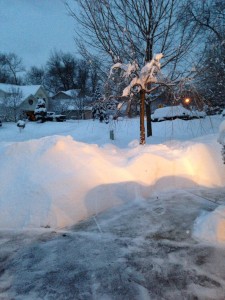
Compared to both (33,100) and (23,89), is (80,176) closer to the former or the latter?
(33,100)

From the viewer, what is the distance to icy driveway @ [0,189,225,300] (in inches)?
93.9

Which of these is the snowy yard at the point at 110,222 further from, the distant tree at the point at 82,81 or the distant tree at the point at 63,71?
the distant tree at the point at 63,71

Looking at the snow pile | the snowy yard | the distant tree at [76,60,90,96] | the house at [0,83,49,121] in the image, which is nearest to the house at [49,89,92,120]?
the distant tree at [76,60,90,96]

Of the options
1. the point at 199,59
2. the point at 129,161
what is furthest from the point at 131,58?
the point at 129,161

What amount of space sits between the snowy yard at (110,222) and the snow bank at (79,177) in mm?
20

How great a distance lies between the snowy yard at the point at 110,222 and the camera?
2.50 metres

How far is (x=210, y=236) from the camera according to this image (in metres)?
3.31

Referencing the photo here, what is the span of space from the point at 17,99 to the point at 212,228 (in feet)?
118

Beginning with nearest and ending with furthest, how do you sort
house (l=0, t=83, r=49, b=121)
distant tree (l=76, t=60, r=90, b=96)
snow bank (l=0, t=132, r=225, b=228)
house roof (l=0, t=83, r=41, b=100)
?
snow bank (l=0, t=132, r=225, b=228), house (l=0, t=83, r=49, b=121), house roof (l=0, t=83, r=41, b=100), distant tree (l=76, t=60, r=90, b=96)

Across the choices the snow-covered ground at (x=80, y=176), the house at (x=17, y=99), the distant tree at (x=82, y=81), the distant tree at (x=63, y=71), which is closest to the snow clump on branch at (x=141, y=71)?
the snow-covered ground at (x=80, y=176)

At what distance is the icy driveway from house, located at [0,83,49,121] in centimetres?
3268

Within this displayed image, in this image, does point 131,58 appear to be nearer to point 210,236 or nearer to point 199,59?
point 199,59

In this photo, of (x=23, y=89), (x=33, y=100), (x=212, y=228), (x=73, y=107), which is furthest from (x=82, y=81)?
(x=212, y=228)

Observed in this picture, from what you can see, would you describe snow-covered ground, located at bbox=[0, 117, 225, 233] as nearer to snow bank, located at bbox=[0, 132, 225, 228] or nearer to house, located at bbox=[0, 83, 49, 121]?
snow bank, located at bbox=[0, 132, 225, 228]
